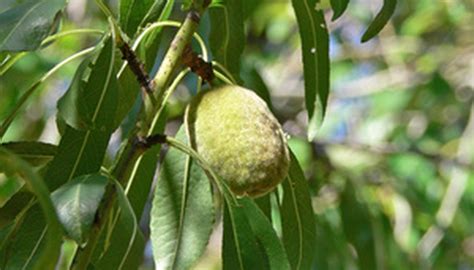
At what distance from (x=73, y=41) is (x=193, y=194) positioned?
2.26 metres

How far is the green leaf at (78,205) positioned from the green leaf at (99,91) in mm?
109

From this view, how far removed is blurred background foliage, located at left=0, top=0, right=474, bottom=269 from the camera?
9.18ft

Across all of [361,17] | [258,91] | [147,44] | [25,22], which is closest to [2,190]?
[258,91]

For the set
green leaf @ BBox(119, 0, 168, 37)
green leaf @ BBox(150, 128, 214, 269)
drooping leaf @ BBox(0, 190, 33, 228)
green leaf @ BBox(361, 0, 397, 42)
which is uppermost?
green leaf @ BBox(119, 0, 168, 37)

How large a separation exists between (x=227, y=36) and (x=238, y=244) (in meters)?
0.45

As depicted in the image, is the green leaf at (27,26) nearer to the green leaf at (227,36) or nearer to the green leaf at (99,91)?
the green leaf at (99,91)

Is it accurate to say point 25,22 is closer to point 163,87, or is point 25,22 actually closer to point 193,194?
point 163,87

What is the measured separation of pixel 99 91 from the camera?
1.22 m

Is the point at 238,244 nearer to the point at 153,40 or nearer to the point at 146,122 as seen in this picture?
the point at 146,122

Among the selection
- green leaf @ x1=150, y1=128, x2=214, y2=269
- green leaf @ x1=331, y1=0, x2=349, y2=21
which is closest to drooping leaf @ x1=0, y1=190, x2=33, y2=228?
green leaf @ x1=150, y1=128, x2=214, y2=269

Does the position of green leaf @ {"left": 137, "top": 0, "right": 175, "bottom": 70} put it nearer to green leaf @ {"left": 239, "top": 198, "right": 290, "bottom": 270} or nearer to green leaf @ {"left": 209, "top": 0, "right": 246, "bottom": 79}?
green leaf @ {"left": 209, "top": 0, "right": 246, "bottom": 79}

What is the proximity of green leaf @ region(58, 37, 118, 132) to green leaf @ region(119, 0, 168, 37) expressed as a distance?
0.44 feet

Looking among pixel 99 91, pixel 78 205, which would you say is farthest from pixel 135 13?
pixel 78 205

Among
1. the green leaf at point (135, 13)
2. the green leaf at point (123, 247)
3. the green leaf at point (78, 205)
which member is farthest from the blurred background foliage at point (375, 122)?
the green leaf at point (78, 205)
